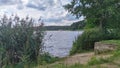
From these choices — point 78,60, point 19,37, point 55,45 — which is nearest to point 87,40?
point 78,60

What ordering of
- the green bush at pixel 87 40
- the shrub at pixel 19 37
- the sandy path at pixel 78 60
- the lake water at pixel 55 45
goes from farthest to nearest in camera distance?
1. the green bush at pixel 87 40
2. the lake water at pixel 55 45
3. the sandy path at pixel 78 60
4. the shrub at pixel 19 37

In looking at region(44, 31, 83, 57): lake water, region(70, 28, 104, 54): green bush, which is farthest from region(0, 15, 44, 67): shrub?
region(70, 28, 104, 54): green bush

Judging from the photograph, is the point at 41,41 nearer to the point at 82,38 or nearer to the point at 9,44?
the point at 9,44

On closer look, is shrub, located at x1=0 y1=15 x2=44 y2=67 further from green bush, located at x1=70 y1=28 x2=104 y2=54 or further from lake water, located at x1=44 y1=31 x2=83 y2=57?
green bush, located at x1=70 y1=28 x2=104 y2=54

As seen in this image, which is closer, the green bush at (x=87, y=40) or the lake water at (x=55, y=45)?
the lake water at (x=55, y=45)

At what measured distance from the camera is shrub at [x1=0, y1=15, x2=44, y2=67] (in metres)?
12.5

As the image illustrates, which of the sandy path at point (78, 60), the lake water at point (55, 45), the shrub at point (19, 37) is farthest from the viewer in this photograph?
the lake water at point (55, 45)

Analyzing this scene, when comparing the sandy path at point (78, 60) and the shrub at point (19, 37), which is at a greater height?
the shrub at point (19, 37)

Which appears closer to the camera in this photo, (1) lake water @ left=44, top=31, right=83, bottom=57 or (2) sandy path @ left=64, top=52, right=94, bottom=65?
(2) sandy path @ left=64, top=52, right=94, bottom=65

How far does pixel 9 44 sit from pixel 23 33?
3.16 feet

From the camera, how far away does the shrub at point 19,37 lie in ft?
41.0

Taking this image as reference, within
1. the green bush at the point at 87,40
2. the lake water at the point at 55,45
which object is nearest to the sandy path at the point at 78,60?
the lake water at the point at 55,45

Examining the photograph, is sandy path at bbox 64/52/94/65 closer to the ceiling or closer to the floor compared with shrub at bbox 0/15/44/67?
closer to the floor

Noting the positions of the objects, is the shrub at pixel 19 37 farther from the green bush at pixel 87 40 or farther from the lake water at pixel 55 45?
the green bush at pixel 87 40
